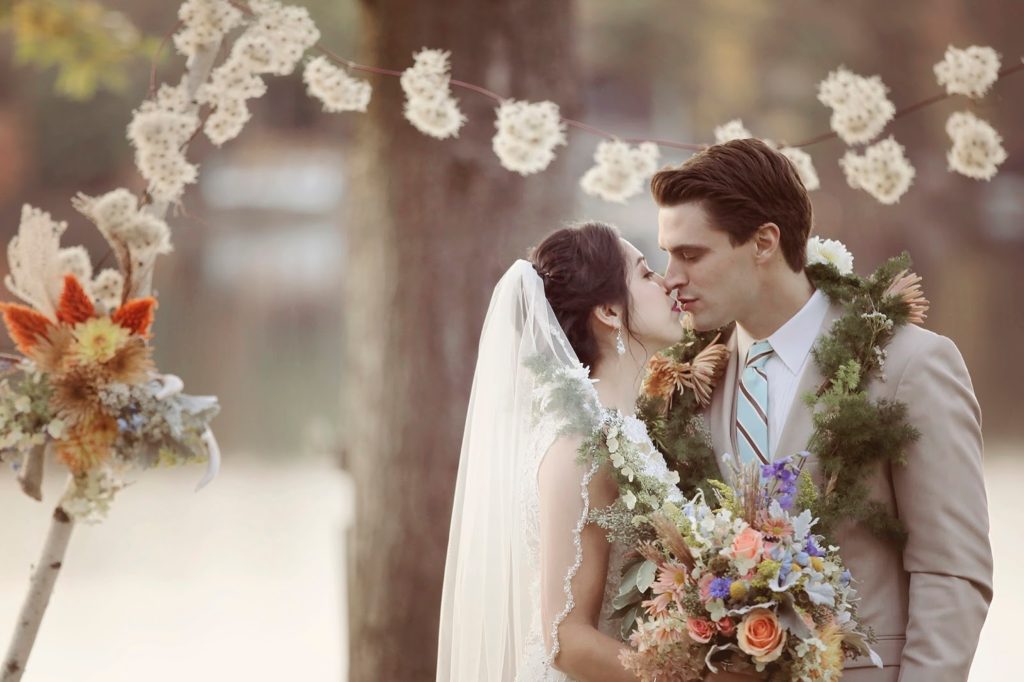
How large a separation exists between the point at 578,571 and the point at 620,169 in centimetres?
163

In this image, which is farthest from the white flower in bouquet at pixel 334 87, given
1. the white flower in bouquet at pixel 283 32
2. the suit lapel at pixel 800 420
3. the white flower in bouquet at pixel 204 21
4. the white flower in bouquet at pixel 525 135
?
the suit lapel at pixel 800 420

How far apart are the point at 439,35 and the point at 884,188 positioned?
1.53 m

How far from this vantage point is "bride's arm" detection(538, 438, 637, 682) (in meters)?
2.04

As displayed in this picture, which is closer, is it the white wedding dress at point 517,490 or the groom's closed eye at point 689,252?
the white wedding dress at point 517,490

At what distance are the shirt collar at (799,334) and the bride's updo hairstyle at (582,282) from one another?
340mm

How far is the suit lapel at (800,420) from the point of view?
7.02 feet

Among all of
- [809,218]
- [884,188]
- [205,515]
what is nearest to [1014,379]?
[884,188]

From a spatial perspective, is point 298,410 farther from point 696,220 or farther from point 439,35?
point 696,220

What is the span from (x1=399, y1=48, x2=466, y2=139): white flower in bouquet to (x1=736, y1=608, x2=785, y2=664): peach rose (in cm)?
188

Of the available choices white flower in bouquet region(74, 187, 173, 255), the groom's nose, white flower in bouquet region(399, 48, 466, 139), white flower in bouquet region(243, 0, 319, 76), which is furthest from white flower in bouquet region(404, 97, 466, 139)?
the groom's nose

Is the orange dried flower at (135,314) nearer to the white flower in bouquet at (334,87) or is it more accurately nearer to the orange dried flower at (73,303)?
the orange dried flower at (73,303)

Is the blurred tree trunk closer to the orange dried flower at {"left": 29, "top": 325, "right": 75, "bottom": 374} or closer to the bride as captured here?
the bride

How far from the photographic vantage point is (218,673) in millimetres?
3486

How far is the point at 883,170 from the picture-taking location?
347cm
